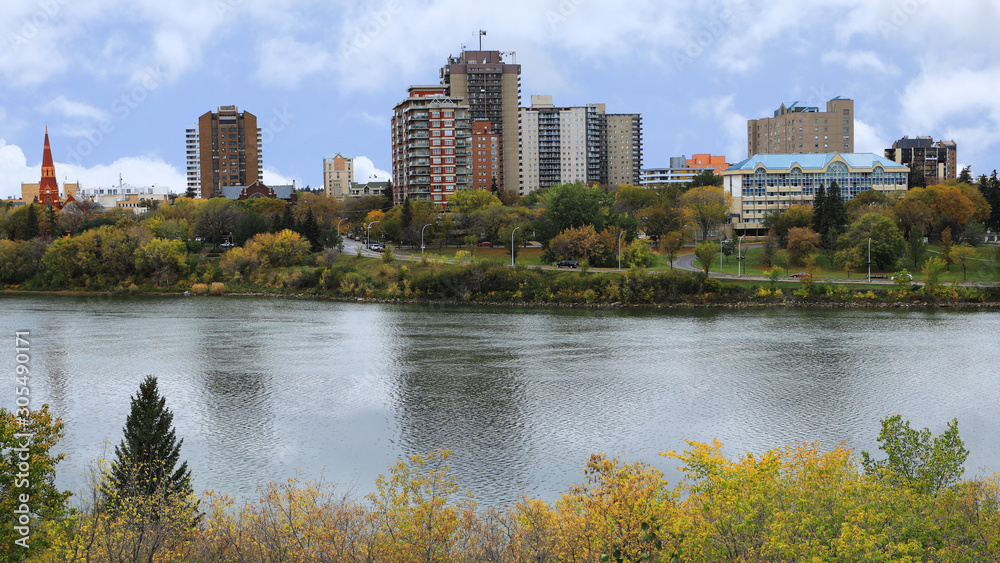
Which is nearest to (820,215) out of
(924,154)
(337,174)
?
(924,154)

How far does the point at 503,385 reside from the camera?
3197cm

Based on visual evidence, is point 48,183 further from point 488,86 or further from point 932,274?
point 932,274

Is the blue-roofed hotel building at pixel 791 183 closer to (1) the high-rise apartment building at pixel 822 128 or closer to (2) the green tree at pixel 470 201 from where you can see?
(2) the green tree at pixel 470 201

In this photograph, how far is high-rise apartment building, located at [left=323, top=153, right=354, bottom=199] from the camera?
168250mm

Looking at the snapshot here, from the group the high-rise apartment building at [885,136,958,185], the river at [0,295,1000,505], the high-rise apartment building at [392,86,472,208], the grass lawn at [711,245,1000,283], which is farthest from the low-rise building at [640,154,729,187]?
the river at [0,295,1000,505]

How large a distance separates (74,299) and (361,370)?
1564 inches

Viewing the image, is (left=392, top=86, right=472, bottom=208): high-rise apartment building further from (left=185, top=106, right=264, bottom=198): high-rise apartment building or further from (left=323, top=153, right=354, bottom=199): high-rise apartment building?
(left=323, top=153, right=354, bottom=199): high-rise apartment building

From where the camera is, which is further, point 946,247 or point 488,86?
point 488,86

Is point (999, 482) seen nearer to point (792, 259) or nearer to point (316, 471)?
point (316, 471)

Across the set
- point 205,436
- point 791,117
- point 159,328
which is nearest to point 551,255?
point 159,328

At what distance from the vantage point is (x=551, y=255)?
68.1 meters

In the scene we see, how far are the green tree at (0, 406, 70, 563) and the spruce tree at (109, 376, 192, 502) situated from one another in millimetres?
3194

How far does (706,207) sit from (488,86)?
53.1 m

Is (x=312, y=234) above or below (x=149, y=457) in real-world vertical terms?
above
